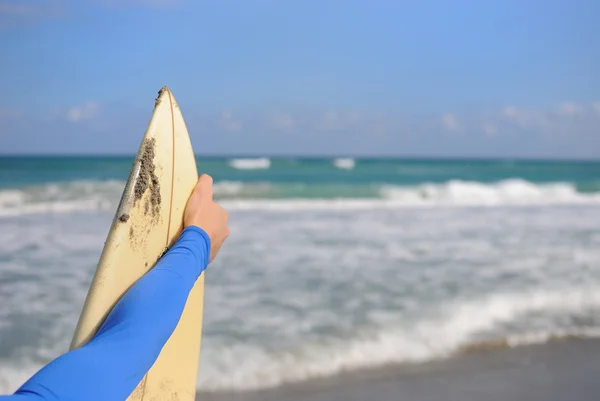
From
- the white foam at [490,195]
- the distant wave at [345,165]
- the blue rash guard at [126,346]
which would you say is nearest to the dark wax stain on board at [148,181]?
the blue rash guard at [126,346]

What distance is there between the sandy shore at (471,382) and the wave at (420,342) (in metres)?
0.08

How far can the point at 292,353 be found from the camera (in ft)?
9.59

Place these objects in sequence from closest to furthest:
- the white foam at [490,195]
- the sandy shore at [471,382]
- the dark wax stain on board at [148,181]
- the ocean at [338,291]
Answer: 1. the dark wax stain on board at [148,181]
2. the sandy shore at [471,382]
3. the ocean at [338,291]
4. the white foam at [490,195]

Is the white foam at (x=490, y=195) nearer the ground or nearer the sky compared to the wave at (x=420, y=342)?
nearer the sky

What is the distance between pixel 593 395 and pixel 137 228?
1.97 metres

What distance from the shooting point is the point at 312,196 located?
13.6 metres

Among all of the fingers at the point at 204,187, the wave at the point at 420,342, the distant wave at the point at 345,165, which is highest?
the distant wave at the point at 345,165

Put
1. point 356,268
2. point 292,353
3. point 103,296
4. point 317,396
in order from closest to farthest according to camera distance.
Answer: point 103,296 < point 317,396 < point 292,353 < point 356,268

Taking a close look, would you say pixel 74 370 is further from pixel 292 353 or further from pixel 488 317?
pixel 488 317

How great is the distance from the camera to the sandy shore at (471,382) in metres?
2.54

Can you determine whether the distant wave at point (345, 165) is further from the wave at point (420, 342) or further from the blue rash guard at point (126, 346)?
the blue rash guard at point (126, 346)

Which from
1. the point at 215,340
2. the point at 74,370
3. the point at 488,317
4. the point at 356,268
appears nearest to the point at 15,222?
the point at 356,268

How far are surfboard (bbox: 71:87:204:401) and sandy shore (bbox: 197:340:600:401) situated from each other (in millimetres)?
473

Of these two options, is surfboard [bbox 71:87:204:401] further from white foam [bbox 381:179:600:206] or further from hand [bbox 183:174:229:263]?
white foam [bbox 381:179:600:206]
